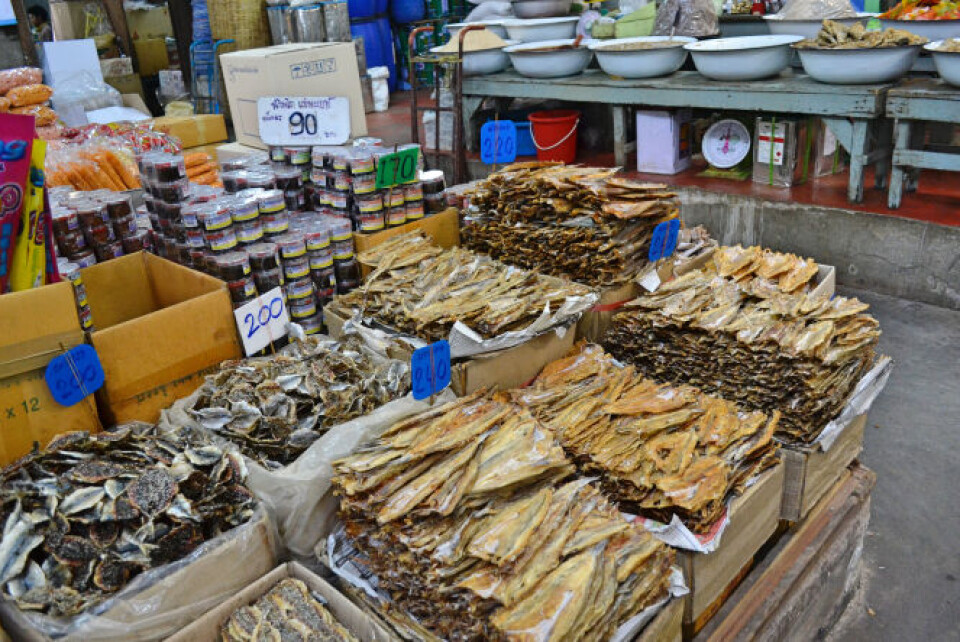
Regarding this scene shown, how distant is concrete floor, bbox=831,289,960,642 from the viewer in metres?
2.59

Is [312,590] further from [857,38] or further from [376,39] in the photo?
[376,39]

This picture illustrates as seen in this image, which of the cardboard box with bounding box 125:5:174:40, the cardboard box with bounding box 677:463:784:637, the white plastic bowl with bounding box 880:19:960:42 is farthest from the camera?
the cardboard box with bounding box 125:5:174:40

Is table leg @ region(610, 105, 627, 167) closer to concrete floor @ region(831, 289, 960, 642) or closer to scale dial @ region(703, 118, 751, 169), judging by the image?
scale dial @ region(703, 118, 751, 169)

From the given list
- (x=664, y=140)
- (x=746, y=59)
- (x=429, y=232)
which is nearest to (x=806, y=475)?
(x=429, y=232)

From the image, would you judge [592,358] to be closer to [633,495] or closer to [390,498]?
[633,495]

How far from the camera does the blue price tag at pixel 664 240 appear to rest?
3049 millimetres

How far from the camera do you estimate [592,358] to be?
2.56 m

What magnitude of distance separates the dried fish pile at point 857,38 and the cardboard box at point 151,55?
31.9 feet

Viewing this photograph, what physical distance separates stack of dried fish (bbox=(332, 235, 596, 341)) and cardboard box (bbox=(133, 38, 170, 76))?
32.9ft

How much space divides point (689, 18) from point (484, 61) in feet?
5.77

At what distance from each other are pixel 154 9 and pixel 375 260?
435 inches

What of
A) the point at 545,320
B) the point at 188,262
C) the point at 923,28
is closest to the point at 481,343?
the point at 545,320

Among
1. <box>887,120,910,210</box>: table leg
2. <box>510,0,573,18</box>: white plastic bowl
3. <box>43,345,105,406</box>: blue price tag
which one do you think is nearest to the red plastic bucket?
<box>510,0,573,18</box>: white plastic bowl

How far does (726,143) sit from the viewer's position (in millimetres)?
5555
